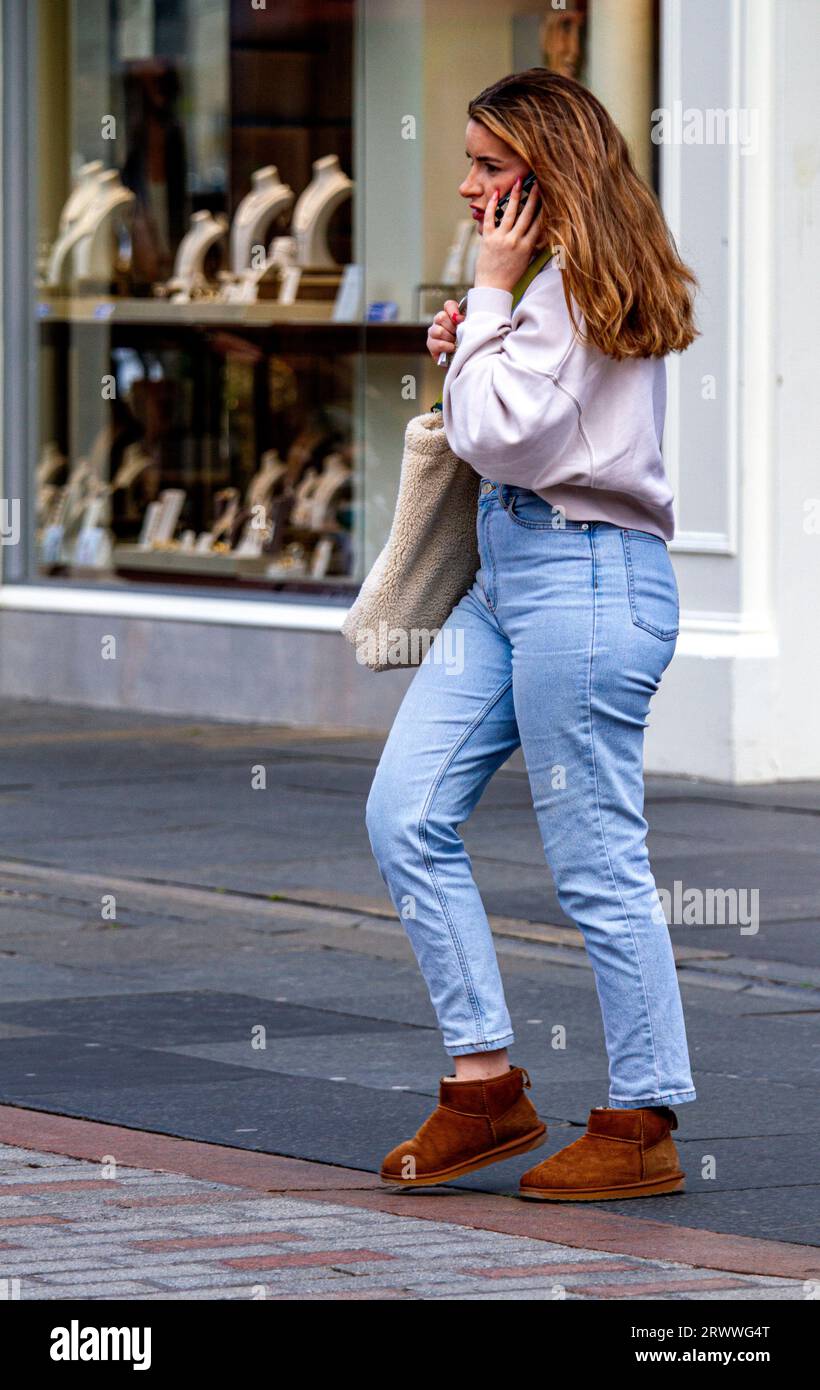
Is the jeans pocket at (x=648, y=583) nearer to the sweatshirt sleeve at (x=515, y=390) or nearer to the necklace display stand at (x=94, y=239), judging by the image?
the sweatshirt sleeve at (x=515, y=390)

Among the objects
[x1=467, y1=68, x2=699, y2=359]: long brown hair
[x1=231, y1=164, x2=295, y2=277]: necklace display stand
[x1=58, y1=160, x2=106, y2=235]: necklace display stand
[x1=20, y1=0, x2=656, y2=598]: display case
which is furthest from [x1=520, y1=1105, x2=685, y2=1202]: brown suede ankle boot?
[x1=58, y1=160, x2=106, y2=235]: necklace display stand

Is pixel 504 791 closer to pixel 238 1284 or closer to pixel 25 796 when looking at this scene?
pixel 25 796

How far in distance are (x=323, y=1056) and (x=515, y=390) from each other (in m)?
2.00

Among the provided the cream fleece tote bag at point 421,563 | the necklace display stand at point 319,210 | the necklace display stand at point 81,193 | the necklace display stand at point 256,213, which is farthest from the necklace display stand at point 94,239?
the cream fleece tote bag at point 421,563

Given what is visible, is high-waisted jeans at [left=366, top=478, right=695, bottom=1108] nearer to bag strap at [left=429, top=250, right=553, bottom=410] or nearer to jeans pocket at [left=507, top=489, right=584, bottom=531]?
jeans pocket at [left=507, top=489, right=584, bottom=531]

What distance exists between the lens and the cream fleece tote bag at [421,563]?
4.90 metres

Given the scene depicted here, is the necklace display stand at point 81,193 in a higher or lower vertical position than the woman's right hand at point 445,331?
higher

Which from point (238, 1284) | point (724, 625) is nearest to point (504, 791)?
point (724, 625)

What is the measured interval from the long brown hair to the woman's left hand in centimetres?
2

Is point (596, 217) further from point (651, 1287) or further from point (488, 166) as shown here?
point (651, 1287)

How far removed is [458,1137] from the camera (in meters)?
4.86

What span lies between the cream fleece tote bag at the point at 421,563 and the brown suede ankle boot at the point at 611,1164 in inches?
35.3

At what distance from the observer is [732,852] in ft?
29.4

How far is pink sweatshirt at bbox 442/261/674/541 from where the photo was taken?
4.57m
